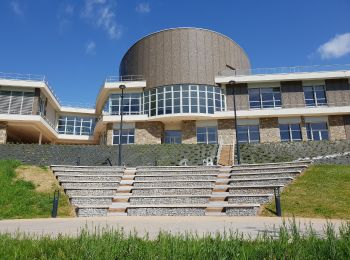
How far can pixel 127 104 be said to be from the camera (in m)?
38.4

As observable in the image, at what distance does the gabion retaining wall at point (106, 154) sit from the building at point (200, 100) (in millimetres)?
7976

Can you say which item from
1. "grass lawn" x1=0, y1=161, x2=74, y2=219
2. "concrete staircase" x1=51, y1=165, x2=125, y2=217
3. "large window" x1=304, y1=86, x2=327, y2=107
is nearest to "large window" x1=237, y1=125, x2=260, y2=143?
"large window" x1=304, y1=86, x2=327, y2=107

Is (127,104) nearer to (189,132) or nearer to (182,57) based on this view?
(189,132)

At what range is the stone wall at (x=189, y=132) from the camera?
35906 millimetres

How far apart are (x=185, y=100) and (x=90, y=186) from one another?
872 inches

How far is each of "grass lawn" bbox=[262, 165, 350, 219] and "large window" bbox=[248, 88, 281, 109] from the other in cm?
2105

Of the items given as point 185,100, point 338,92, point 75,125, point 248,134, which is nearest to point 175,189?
point 185,100

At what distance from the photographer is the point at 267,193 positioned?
1362 centimetres

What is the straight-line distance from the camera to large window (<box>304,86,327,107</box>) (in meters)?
36.2

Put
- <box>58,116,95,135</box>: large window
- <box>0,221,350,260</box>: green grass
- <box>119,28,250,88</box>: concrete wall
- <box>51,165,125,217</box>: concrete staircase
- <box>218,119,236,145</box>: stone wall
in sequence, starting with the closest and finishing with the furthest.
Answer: <box>0,221,350,260</box>: green grass → <box>51,165,125,217</box>: concrete staircase → <box>218,119,236,145</box>: stone wall → <box>119,28,250,88</box>: concrete wall → <box>58,116,95,135</box>: large window

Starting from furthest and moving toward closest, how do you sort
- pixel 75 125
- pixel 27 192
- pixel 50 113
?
1. pixel 75 125
2. pixel 50 113
3. pixel 27 192

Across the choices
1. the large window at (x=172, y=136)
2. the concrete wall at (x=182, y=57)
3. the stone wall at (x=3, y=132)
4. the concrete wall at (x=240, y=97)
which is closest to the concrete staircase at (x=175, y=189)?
the large window at (x=172, y=136)

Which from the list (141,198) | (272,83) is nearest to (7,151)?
(141,198)

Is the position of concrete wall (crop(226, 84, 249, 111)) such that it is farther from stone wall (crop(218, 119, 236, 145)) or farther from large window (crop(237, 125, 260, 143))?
large window (crop(237, 125, 260, 143))
